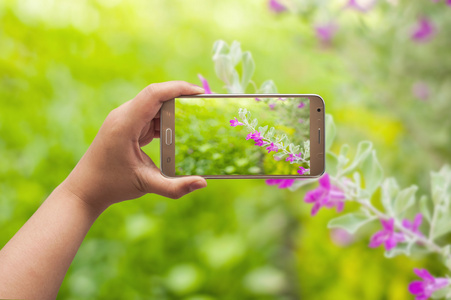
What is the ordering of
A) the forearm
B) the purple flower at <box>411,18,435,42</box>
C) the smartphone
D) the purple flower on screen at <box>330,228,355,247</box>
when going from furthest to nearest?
the purple flower on screen at <box>330,228,355,247</box> → the purple flower at <box>411,18,435,42</box> → the smartphone → the forearm

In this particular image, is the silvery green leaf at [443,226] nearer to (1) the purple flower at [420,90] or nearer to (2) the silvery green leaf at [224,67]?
(2) the silvery green leaf at [224,67]

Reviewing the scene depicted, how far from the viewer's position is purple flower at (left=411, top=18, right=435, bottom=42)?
98 cm

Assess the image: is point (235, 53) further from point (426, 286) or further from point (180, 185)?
point (426, 286)

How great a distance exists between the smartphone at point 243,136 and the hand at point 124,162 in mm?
27

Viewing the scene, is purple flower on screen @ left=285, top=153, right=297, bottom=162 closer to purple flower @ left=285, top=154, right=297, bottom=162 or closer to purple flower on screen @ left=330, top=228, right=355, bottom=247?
purple flower @ left=285, top=154, right=297, bottom=162

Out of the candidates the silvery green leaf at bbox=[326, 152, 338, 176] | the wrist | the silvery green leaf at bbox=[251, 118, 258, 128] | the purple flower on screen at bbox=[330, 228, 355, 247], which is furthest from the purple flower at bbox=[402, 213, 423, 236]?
the purple flower on screen at bbox=[330, 228, 355, 247]

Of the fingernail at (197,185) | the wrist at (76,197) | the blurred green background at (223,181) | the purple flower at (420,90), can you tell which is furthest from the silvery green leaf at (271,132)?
the purple flower at (420,90)

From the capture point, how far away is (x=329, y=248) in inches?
42.8

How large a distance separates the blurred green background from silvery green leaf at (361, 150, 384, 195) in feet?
1.54

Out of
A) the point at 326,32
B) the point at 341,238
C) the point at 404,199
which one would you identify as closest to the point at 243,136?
the point at 404,199

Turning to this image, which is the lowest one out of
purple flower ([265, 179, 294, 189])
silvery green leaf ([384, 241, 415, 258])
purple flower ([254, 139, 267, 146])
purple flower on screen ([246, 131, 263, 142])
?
silvery green leaf ([384, 241, 415, 258])

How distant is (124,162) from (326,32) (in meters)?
0.86

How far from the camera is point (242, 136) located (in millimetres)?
552

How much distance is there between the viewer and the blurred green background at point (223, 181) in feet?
3.31
